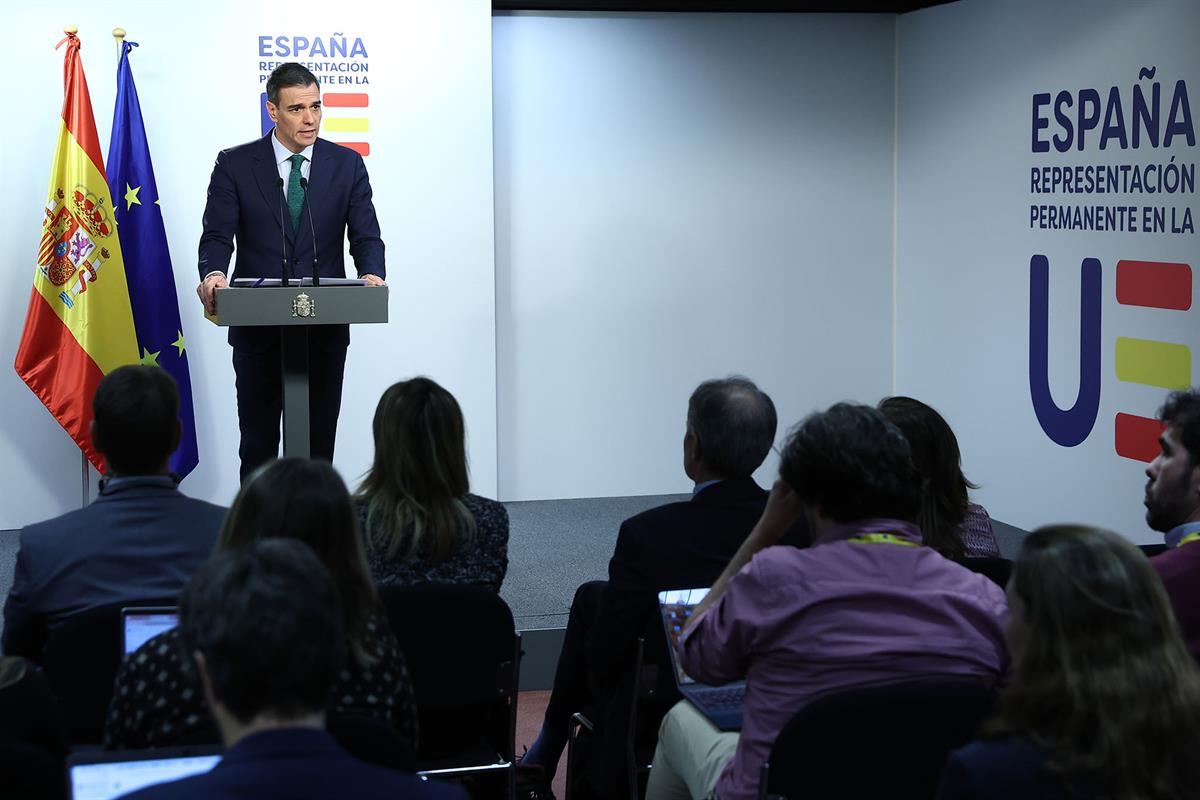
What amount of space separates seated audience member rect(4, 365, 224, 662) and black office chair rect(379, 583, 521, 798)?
42 centimetres

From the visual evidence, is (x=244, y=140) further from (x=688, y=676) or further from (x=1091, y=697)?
(x=1091, y=697)

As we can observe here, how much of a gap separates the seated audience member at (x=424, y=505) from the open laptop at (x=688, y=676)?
0.49 m

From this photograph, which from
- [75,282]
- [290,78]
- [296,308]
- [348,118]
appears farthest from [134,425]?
[348,118]

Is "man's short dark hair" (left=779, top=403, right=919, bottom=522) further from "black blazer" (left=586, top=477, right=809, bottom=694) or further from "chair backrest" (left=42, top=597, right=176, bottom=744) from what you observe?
"chair backrest" (left=42, top=597, right=176, bottom=744)

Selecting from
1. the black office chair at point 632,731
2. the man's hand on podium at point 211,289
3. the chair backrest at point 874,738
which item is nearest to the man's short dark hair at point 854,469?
the chair backrest at point 874,738

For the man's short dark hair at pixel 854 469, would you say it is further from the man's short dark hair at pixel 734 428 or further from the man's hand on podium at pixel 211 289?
the man's hand on podium at pixel 211 289

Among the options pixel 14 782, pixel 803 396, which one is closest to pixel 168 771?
pixel 14 782

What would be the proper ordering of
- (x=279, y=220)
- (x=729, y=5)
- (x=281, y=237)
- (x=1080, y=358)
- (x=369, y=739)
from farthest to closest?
(x=729, y=5) → (x=1080, y=358) → (x=279, y=220) → (x=281, y=237) → (x=369, y=739)

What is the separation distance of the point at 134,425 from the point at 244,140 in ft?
13.4

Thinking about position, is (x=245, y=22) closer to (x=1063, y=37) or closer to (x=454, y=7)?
(x=454, y=7)

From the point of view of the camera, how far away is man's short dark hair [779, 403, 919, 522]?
2.35m

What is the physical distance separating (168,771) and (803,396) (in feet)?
20.4

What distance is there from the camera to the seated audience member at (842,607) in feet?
7.23

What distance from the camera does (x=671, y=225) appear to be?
7363 mm
